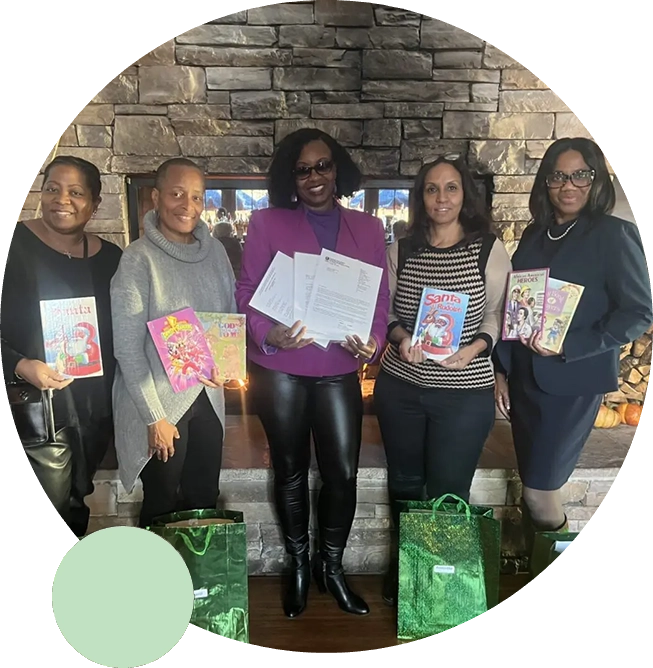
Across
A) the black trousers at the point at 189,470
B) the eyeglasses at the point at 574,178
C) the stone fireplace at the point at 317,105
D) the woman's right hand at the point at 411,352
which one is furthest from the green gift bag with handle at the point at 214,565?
the eyeglasses at the point at 574,178

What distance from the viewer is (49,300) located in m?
1.59

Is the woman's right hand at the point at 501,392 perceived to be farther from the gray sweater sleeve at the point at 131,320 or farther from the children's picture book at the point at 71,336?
the children's picture book at the point at 71,336

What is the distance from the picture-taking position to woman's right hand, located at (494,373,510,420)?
1.82 m

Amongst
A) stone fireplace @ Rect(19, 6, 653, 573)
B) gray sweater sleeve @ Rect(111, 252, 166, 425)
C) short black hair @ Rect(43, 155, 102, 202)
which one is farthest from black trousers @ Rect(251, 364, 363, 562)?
short black hair @ Rect(43, 155, 102, 202)

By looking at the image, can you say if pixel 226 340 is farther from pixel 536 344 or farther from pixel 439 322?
pixel 536 344

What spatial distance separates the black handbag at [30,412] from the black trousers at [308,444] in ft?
→ 1.96

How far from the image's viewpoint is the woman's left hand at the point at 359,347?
5.41ft

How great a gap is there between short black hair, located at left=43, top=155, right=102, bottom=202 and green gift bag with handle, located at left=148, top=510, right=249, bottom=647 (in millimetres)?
964

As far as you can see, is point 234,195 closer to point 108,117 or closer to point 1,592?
point 108,117

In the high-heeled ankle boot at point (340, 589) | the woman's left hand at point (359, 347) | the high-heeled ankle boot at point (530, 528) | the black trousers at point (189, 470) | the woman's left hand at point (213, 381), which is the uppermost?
the woman's left hand at point (359, 347)

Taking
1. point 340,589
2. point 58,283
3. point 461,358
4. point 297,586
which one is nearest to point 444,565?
point 340,589

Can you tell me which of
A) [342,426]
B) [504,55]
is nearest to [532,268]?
[504,55]

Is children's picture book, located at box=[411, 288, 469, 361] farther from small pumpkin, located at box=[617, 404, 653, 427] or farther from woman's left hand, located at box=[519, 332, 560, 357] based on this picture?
small pumpkin, located at box=[617, 404, 653, 427]

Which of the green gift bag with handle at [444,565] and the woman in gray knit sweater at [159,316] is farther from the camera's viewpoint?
the green gift bag with handle at [444,565]
